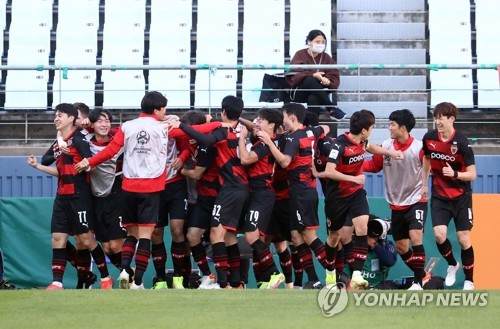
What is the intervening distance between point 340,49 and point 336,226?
6794 millimetres

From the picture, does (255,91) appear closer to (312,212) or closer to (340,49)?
(340,49)

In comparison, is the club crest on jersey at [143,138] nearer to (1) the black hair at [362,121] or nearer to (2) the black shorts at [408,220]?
(1) the black hair at [362,121]

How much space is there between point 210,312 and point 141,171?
3444mm

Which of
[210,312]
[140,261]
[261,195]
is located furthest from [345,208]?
[210,312]

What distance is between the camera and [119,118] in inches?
786

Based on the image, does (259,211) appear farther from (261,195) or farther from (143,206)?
(143,206)

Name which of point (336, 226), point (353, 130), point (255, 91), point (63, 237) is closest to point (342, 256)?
point (336, 226)

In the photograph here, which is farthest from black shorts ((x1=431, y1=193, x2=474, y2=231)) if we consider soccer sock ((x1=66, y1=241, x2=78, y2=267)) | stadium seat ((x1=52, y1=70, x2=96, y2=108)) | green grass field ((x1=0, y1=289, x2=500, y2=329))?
stadium seat ((x1=52, y1=70, x2=96, y2=108))

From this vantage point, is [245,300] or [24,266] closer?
[245,300]

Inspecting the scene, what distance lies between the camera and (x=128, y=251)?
46.1 ft

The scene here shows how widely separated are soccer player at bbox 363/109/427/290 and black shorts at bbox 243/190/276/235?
167 cm

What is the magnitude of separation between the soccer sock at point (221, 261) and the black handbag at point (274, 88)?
4691 millimetres

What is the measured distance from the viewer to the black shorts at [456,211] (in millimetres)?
14391

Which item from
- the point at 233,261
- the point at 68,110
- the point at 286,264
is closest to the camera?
the point at 233,261
